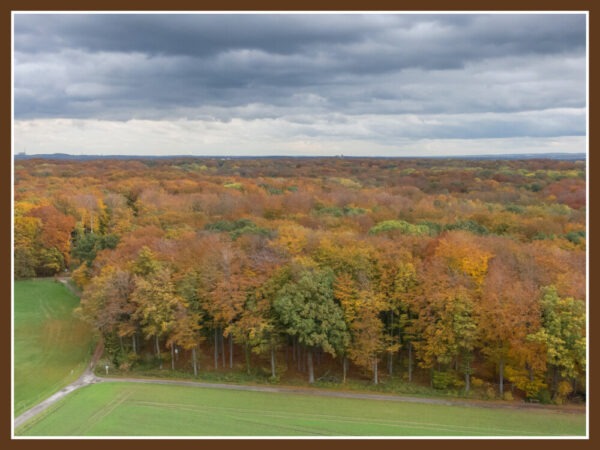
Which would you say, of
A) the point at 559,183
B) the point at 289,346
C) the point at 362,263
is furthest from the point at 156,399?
the point at 559,183

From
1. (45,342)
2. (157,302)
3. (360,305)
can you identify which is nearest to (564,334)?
(360,305)

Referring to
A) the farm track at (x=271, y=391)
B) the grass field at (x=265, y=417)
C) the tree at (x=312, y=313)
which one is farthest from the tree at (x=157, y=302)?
the tree at (x=312, y=313)

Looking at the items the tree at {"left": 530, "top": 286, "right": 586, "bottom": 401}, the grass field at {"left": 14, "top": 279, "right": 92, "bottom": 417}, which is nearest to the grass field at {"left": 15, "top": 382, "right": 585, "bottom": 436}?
the tree at {"left": 530, "top": 286, "right": 586, "bottom": 401}

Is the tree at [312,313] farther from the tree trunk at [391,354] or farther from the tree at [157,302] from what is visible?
the tree at [157,302]

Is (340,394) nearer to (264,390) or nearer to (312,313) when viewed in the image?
(264,390)

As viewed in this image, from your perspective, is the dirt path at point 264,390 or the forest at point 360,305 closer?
the dirt path at point 264,390
